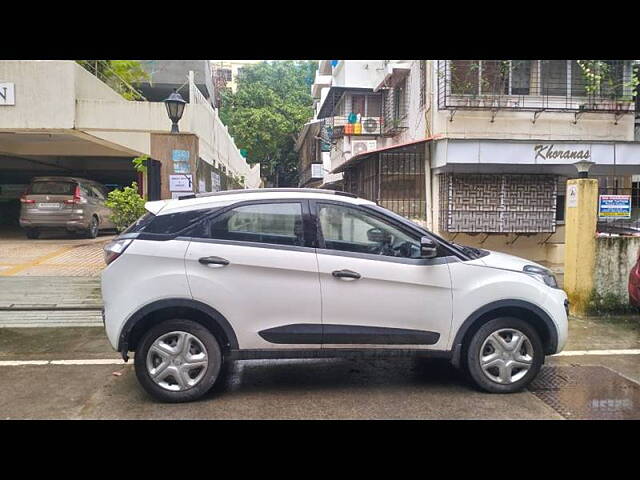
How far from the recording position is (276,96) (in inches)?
1304

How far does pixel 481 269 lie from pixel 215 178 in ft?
35.5

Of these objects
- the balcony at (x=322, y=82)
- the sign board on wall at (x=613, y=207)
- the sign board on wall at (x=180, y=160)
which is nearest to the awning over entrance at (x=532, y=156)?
the sign board on wall at (x=613, y=207)

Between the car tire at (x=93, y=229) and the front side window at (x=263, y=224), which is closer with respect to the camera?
the front side window at (x=263, y=224)

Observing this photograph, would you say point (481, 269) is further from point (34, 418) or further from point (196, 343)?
point (34, 418)

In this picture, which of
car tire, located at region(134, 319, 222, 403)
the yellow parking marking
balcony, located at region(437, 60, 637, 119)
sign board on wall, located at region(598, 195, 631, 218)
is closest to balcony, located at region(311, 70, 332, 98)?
balcony, located at region(437, 60, 637, 119)

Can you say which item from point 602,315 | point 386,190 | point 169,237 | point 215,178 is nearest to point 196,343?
point 169,237

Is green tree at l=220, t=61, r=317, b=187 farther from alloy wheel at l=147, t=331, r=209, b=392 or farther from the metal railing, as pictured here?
alloy wheel at l=147, t=331, r=209, b=392

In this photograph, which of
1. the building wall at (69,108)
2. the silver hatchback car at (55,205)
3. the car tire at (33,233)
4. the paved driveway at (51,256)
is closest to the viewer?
the paved driveway at (51,256)

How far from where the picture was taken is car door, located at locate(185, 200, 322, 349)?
162 inches

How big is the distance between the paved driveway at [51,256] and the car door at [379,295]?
20.1 ft

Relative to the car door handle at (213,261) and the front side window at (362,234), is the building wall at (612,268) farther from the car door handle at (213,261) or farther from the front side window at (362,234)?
the car door handle at (213,261)

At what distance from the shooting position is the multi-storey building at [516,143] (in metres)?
10.8

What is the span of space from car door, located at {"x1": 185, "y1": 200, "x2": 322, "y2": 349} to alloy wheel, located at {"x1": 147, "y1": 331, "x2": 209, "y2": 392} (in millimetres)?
360

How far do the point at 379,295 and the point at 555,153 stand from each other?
844 centimetres
